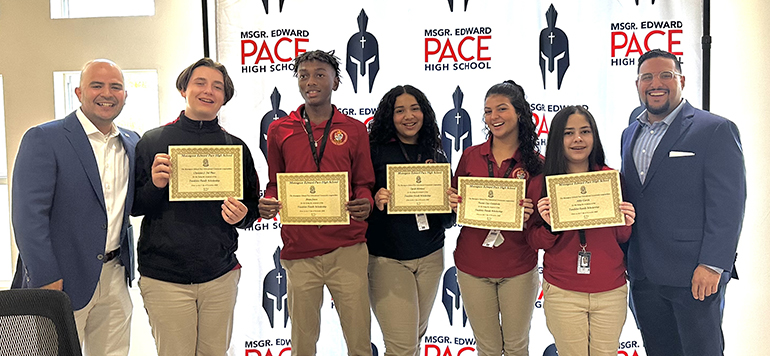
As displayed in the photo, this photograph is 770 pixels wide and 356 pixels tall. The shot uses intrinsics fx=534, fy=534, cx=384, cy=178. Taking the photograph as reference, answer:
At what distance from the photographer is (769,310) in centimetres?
363

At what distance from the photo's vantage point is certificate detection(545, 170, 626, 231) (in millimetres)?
2469

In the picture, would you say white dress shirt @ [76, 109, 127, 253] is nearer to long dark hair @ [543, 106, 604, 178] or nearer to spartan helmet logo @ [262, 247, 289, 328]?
spartan helmet logo @ [262, 247, 289, 328]

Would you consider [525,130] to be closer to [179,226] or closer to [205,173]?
[205,173]

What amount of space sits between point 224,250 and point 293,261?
0.38m

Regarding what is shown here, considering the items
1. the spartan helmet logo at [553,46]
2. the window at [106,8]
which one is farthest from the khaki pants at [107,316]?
the spartan helmet logo at [553,46]

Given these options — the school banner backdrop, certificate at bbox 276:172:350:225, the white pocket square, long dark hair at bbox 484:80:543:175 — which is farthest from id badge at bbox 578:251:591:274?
the school banner backdrop

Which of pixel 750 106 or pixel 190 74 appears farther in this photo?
pixel 750 106

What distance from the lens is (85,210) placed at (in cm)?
245

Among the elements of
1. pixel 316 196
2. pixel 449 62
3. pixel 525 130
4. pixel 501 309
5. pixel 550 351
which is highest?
pixel 449 62

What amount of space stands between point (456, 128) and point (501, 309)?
1.36 metres

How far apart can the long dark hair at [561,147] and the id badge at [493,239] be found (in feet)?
1.30

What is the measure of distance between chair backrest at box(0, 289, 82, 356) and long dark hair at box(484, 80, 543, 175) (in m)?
2.11

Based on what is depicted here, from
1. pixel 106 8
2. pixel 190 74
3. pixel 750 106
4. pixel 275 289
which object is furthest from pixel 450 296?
pixel 106 8

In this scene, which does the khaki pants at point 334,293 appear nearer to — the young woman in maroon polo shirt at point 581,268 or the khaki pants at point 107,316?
the khaki pants at point 107,316
